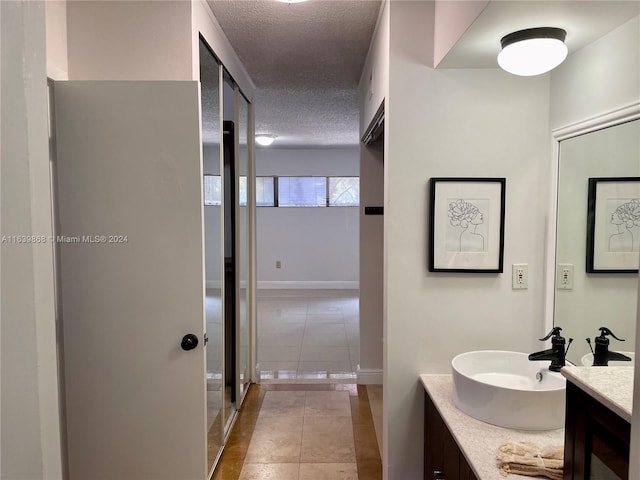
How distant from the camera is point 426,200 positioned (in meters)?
1.94

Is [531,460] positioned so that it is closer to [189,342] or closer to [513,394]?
[513,394]

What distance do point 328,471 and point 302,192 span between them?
592 cm

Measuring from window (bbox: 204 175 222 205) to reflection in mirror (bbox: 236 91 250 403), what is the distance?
0.68 meters

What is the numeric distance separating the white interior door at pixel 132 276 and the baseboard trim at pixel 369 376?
2011mm

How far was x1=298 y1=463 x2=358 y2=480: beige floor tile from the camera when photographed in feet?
7.90

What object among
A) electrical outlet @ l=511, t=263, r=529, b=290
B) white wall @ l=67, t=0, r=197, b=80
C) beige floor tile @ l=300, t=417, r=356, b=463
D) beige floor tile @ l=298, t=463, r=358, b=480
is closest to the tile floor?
beige floor tile @ l=300, t=417, r=356, b=463

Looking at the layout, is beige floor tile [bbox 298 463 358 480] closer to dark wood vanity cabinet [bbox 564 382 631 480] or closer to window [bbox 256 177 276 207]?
dark wood vanity cabinet [bbox 564 382 631 480]

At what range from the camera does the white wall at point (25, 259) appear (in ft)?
1.68

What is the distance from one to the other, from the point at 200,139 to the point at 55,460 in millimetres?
1471

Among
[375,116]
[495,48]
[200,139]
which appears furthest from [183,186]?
[495,48]

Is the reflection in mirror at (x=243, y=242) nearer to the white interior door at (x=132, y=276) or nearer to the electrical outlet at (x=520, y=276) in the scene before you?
the white interior door at (x=132, y=276)

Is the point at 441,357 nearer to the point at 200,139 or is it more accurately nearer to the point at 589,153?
the point at 589,153

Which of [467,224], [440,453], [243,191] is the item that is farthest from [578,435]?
[243,191]

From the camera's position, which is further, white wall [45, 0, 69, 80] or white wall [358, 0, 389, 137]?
white wall [358, 0, 389, 137]
